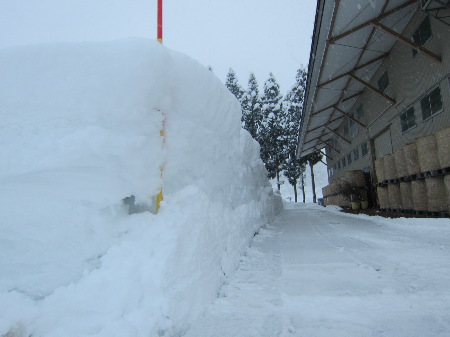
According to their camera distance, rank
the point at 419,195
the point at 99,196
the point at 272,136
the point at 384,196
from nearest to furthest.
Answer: the point at 99,196 → the point at 419,195 → the point at 384,196 → the point at 272,136

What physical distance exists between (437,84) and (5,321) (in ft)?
35.8

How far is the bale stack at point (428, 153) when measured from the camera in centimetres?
747

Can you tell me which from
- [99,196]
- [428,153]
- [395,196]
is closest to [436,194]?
[428,153]

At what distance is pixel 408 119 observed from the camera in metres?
11.2

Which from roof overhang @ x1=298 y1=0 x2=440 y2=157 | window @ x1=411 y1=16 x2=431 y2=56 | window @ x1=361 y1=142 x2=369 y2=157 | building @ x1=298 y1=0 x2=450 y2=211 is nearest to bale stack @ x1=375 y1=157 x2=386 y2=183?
building @ x1=298 y1=0 x2=450 y2=211

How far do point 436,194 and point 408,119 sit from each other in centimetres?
459

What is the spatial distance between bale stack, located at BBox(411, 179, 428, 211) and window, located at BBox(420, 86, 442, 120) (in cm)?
232

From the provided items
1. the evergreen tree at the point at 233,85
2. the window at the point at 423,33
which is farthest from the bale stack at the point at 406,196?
the evergreen tree at the point at 233,85

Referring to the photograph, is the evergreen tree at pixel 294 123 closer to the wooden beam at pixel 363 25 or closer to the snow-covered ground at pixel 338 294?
the wooden beam at pixel 363 25

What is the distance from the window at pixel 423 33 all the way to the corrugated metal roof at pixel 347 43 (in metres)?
0.63

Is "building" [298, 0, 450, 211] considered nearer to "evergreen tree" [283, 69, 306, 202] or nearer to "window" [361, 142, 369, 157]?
"window" [361, 142, 369, 157]

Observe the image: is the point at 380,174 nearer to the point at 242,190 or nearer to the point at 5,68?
the point at 242,190

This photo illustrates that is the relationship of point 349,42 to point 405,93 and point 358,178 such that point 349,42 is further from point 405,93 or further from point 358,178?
point 358,178

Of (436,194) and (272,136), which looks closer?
(436,194)
